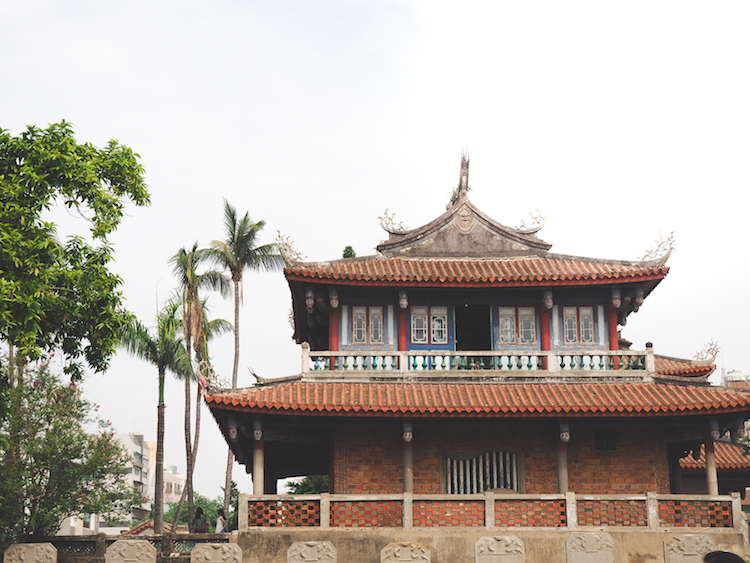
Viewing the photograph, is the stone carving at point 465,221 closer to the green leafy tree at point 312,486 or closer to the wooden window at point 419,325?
the wooden window at point 419,325

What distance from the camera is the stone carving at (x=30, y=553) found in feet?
60.3

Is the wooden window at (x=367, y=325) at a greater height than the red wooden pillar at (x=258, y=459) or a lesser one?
greater

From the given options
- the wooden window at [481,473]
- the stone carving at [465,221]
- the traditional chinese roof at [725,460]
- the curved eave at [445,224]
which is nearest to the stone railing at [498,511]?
the wooden window at [481,473]

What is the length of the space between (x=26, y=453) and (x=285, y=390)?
824 centimetres

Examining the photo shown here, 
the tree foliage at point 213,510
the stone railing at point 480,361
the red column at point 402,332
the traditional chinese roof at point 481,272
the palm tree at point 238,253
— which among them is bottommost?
the tree foliage at point 213,510

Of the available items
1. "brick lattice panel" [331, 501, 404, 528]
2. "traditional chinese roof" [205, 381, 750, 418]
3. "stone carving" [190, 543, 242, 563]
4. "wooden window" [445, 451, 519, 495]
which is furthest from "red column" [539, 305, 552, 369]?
"stone carving" [190, 543, 242, 563]

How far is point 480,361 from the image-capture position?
21.1 metres

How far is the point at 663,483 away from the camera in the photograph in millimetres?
20172

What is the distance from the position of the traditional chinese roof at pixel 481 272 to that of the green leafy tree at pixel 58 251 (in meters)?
4.75

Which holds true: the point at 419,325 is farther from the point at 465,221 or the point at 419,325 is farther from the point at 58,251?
the point at 58,251

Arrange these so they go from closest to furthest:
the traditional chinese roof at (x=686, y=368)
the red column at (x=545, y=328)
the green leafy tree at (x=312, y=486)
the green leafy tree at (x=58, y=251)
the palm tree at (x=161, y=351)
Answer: the green leafy tree at (x=58, y=251)
the red column at (x=545, y=328)
the traditional chinese roof at (x=686, y=368)
the palm tree at (x=161, y=351)
the green leafy tree at (x=312, y=486)

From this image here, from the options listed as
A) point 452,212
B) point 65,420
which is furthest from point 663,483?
point 65,420

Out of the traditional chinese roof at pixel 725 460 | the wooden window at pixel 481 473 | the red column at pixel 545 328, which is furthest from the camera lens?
the traditional chinese roof at pixel 725 460

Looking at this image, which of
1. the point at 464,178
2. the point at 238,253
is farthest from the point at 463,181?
the point at 238,253
